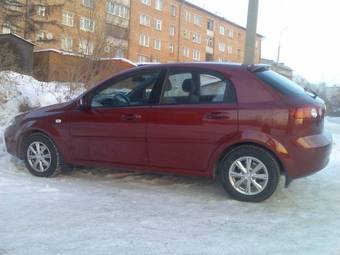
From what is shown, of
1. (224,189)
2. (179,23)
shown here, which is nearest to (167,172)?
(224,189)

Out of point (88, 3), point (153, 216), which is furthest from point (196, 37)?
point (153, 216)

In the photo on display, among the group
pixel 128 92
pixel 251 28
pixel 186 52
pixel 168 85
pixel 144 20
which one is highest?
pixel 144 20

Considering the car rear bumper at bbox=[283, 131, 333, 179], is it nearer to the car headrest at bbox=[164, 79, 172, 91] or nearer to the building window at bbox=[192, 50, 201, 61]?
the car headrest at bbox=[164, 79, 172, 91]

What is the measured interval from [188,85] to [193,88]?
83 millimetres

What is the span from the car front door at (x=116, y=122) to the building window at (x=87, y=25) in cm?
1098

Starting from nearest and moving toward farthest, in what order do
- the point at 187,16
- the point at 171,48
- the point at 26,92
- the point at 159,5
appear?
the point at 26,92 → the point at 159,5 → the point at 171,48 → the point at 187,16

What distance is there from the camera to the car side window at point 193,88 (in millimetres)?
6230

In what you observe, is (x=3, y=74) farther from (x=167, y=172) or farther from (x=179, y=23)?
(x=179, y=23)

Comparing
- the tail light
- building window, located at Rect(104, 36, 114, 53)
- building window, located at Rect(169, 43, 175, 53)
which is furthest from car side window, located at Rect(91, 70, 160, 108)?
building window, located at Rect(169, 43, 175, 53)

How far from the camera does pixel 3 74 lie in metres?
12.5

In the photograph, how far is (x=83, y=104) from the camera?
692 cm

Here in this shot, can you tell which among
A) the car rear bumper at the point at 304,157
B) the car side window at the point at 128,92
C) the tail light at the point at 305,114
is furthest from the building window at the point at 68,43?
the car rear bumper at the point at 304,157

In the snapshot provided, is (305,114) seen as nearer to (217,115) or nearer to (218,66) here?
(217,115)

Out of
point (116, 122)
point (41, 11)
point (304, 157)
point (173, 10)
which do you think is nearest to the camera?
point (304, 157)
